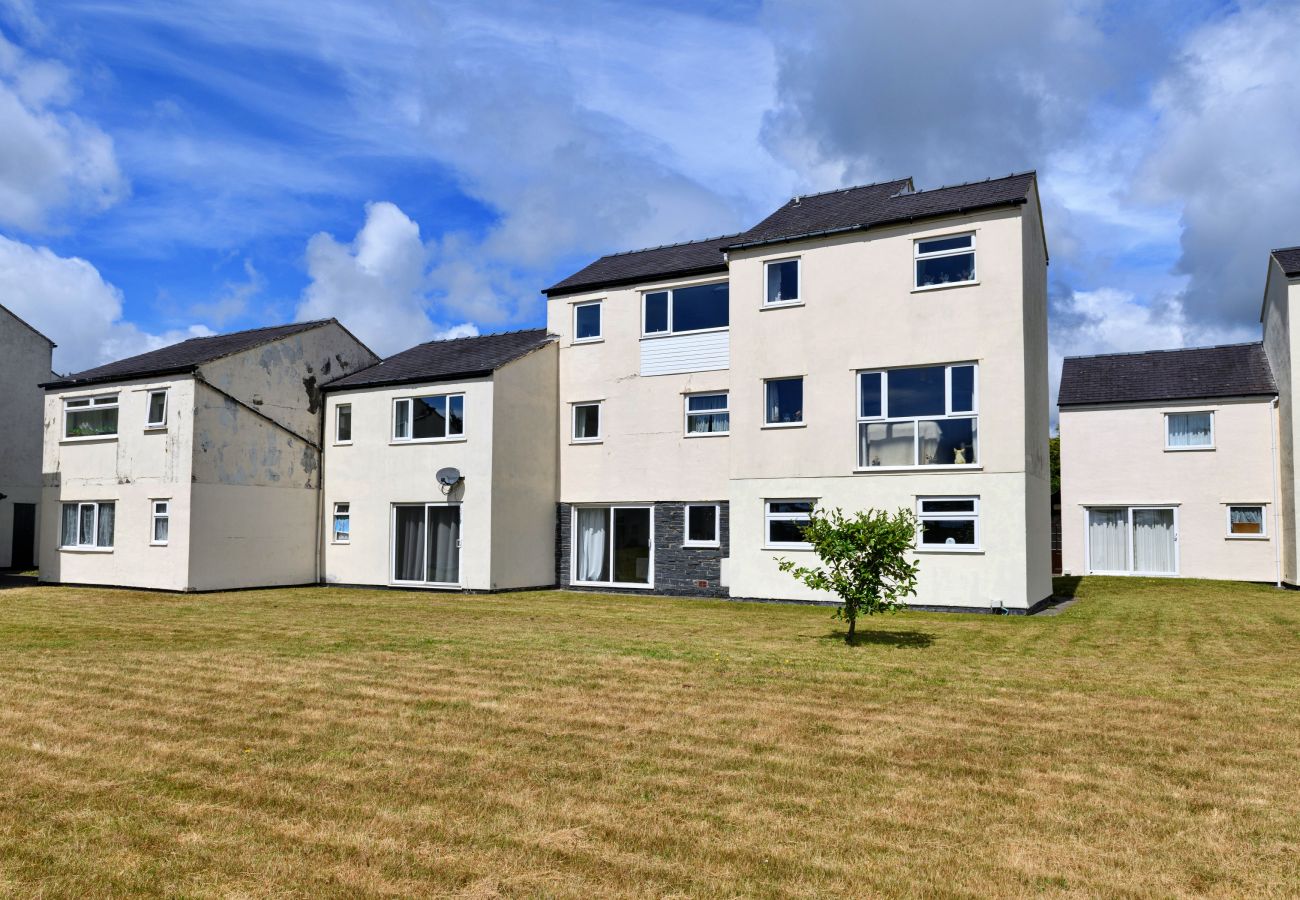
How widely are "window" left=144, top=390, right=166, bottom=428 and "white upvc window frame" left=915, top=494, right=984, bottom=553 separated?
19.0 m

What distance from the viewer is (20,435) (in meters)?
33.5

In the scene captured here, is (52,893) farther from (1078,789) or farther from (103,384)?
(103,384)

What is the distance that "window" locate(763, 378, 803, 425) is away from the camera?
2162 centimetres

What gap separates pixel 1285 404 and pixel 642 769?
27.5m

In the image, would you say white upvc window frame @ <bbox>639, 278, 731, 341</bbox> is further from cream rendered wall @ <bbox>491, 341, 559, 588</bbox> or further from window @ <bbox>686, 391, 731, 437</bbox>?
cream rendered wall @ <bbox>491, 341, 559, 588</bbox>

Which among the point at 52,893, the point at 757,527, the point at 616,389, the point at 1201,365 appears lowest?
the point at 52,893

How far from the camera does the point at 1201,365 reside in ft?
104

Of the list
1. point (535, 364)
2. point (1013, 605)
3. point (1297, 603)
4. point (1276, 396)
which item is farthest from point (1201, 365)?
point (535, 364)

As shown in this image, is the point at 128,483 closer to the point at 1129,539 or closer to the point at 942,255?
the point at 942,255

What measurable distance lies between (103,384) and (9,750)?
71.2 feet

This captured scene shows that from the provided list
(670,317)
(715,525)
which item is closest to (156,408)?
(670,317)

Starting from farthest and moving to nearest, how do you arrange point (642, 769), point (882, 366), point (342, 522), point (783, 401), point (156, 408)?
point (342, 522) < point (156, 408) < point (783, 401) < point (882, 366) < point (642, 769)

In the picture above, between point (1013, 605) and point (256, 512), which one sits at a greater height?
point (256, 512)

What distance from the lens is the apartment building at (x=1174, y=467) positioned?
2925cm
